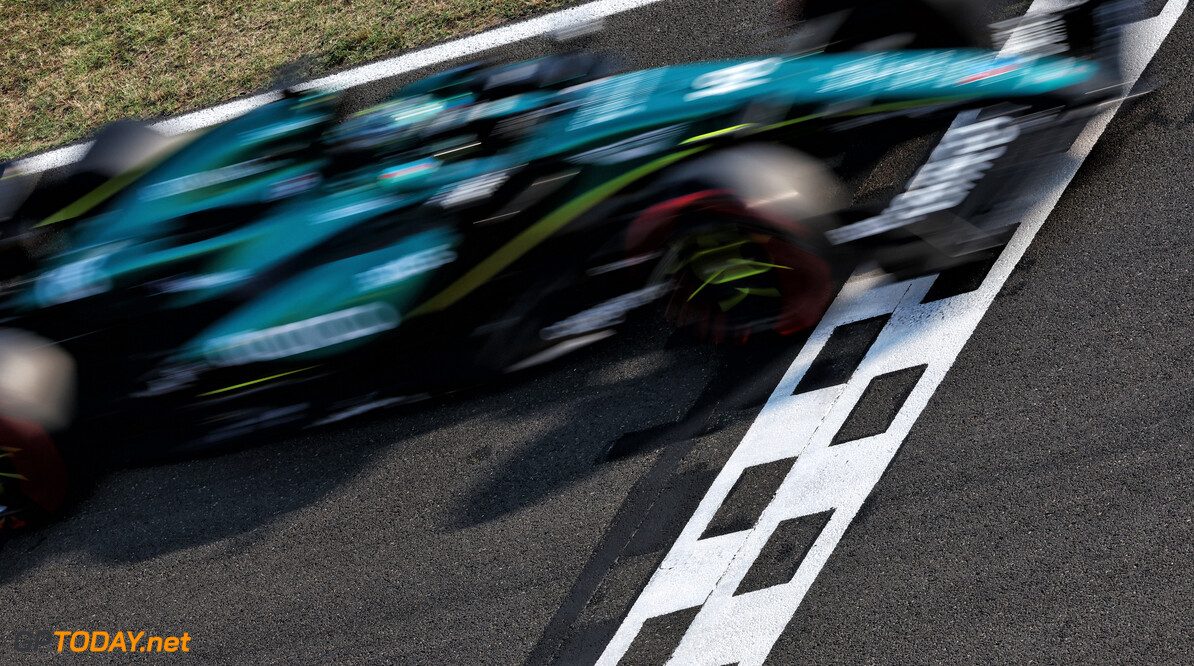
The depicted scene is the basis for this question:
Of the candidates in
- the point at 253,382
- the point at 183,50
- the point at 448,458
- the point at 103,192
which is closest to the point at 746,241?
the point at 448,458

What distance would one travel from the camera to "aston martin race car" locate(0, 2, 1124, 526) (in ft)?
9.03

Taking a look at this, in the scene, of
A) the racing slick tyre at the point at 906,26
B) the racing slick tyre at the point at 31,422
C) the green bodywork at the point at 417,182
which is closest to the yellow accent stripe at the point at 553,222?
the green bodywork at the point at 417,182

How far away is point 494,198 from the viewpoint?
2697 millimetres

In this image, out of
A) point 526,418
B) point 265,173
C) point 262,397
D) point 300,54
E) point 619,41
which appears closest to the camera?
point 265,173

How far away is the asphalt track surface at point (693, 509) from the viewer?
2.88m

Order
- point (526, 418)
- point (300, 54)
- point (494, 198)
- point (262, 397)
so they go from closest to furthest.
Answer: point (494, 198)
point (262, 397)
point (526, 418)
point (300, 54)

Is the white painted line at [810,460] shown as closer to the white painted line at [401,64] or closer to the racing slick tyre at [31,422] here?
the white painted line at [401,64]

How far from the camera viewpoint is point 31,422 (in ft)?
10.2

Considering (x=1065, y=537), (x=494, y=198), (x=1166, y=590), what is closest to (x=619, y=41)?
(x=494, y=198)

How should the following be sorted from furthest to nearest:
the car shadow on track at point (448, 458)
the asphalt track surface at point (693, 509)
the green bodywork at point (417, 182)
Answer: the car shadow on track at point (448, 458) < the asphalt track surface at point (693, 509) < the green bodywork at point (417, 182)

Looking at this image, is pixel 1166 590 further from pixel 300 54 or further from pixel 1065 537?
pixel 300 54

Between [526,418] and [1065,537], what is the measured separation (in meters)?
2.06

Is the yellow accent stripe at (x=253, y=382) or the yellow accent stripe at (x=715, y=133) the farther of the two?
the yellow accent stripe at (x=253, y=382)

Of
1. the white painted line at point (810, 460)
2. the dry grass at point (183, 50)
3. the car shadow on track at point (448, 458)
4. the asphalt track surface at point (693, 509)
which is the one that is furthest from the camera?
the dry grass at point (183, 50)
